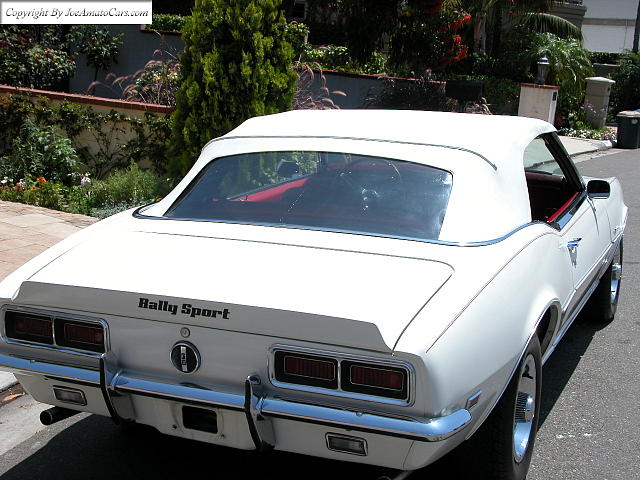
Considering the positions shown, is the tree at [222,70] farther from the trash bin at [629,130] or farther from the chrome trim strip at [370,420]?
the trash bin at [629,130]

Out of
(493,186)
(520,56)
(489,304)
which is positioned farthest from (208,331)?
(520,56)

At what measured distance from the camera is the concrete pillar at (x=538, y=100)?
59.6 feet

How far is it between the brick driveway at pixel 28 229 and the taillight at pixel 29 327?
3.10 meters

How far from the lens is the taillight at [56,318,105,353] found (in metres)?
3.16

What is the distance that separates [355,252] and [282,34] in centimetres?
593

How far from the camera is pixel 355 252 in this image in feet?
10.9

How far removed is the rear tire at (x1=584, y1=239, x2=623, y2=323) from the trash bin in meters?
14.9

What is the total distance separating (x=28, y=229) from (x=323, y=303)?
5721 millimetres

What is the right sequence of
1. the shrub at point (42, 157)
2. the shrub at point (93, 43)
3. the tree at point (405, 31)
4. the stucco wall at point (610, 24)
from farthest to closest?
the stucco wall at point (610, 24) → the tree at point (405, 31) → the shrub at point (93, 43) → the shrub at point (42, 157)

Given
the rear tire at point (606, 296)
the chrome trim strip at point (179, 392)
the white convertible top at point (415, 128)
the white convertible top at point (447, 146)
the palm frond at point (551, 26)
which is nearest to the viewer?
the chrome trim strip at point (179, 392)

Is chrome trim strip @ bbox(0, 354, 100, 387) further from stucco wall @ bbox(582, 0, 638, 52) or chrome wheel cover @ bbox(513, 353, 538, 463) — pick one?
stucco wall @ bbox(582, 0, 638, 52)

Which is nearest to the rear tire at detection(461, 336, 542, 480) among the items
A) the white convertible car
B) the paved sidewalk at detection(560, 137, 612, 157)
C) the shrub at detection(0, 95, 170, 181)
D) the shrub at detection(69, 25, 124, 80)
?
the white convertible car

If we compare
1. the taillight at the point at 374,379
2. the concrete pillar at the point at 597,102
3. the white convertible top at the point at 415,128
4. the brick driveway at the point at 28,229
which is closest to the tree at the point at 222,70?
the brick driveway at the point at 28,229

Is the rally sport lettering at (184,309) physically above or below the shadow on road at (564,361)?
above
